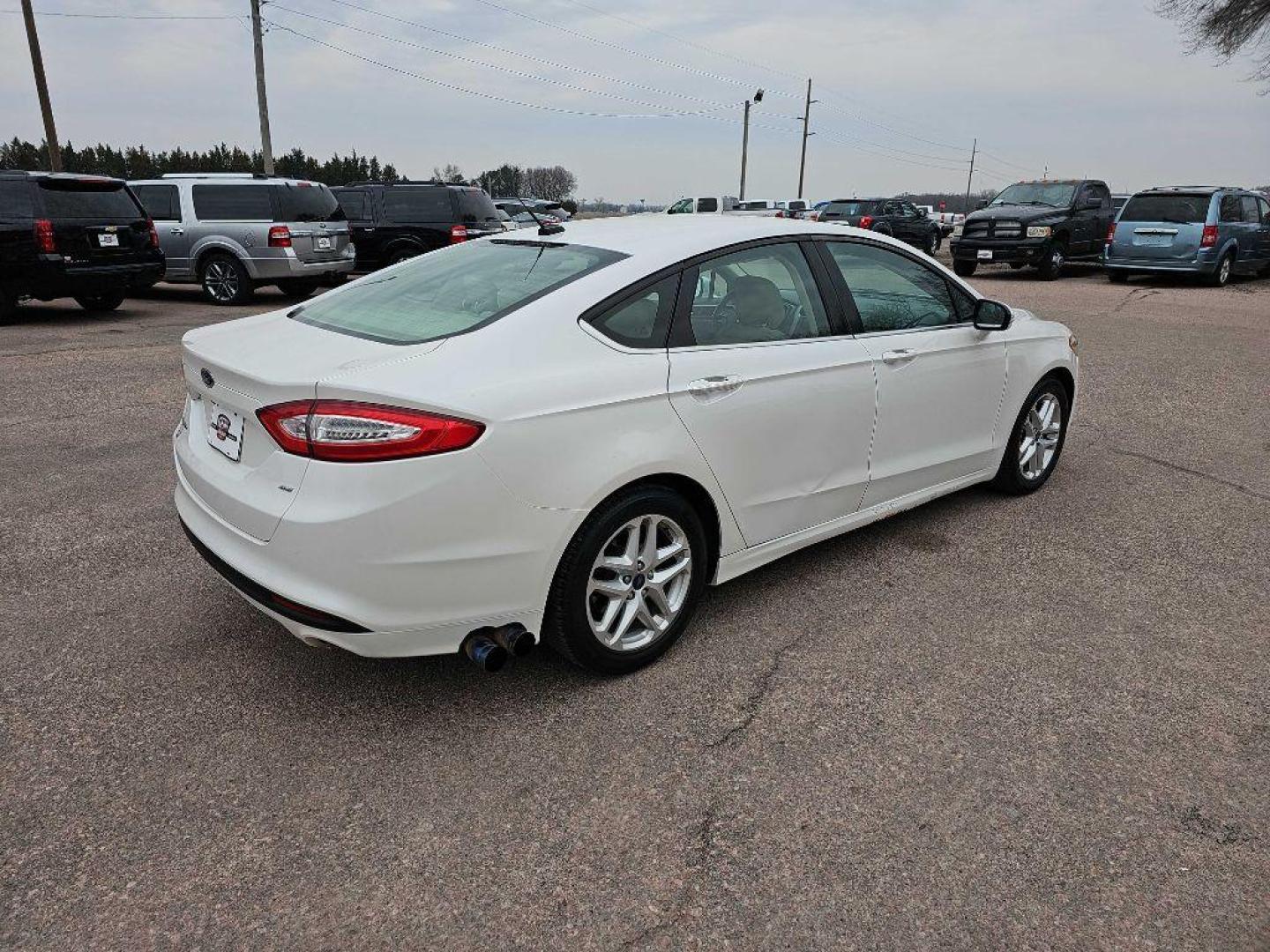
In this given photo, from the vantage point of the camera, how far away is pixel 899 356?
12.7ft

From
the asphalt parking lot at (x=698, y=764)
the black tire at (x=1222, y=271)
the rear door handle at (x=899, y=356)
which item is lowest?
the asphalt parking lot at (x=698, y=764)

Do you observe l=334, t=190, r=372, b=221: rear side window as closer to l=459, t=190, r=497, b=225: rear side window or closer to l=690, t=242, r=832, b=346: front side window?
A: l=459, t=190, r=497, b=225: rear side window

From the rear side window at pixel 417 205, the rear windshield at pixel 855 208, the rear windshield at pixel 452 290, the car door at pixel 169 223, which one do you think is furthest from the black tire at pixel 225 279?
the rear windshield at pixel 855 208

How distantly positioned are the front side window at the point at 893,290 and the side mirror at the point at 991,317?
7cm

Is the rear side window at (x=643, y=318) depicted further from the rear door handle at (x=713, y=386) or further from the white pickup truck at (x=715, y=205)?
the white pickup truck at (x=715, y=205)

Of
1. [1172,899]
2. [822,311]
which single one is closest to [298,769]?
[1172,899]

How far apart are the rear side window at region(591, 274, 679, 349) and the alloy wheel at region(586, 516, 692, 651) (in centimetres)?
59

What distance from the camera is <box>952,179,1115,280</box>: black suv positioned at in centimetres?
1812

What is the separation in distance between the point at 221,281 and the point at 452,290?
11.5 meters

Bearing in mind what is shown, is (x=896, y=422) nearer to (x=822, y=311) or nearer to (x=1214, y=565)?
(x=822, y=311)

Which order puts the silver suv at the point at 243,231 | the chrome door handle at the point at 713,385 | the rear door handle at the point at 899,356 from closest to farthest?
the chrome door handle at the point at 713,385 → the rear door handle at the point at 899,356 → the silver suv at the point at 243,231

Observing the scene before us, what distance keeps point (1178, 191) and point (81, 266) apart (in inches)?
697

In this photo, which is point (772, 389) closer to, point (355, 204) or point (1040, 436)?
point (1040, 436)

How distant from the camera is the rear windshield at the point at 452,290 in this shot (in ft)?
9.62
